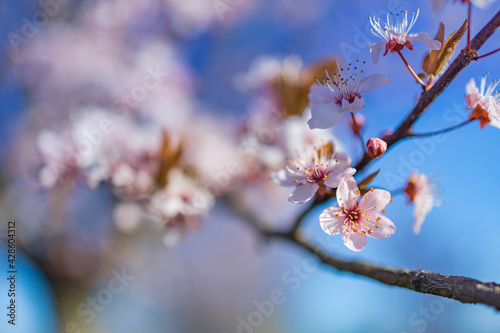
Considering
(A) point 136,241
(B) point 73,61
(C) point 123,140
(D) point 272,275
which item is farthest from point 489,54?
A: (D) point 272,275

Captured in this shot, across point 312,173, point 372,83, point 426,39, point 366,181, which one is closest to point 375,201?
point 366,181

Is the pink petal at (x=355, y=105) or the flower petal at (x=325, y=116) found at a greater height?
the flower petal at (x=325, y=116)

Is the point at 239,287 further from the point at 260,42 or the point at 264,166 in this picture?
the point at 264,166

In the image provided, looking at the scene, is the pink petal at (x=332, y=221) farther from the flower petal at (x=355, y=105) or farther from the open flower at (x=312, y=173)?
the flower petal at (x=355, y=105)

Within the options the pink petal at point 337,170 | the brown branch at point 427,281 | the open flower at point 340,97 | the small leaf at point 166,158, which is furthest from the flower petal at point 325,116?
the small leaf at point 166,158

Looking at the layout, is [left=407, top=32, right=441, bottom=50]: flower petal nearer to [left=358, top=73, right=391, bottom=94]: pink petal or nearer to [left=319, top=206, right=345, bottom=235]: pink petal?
[left=358, top=73, right=391, bottom=94]: pink petal

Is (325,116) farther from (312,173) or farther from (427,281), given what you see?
(427,281)

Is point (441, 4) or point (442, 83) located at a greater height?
point (441, 4)
